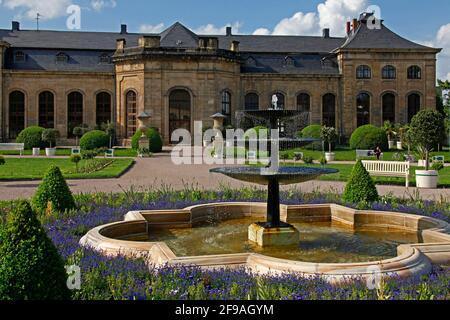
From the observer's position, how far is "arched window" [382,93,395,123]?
1751 inches

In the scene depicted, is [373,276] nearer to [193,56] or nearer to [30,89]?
[193,56]

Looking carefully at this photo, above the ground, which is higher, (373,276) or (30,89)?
(30,89)

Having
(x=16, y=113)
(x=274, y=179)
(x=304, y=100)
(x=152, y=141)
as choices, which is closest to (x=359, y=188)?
(x=274, y=179)

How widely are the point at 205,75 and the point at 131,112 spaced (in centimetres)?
663

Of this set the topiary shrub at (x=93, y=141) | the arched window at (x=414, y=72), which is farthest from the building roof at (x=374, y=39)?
the topiary shrub at (x=93, y=141)

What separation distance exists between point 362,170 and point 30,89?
118 ft

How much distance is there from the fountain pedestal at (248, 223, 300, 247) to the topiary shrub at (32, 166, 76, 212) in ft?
13.8

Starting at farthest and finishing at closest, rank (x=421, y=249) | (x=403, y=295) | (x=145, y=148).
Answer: (x=145, y=148) < (x=421, y=249) < (x=403, y=295)

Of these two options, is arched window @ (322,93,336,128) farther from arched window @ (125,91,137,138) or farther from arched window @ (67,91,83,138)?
arched window @ (67,91,83,138)

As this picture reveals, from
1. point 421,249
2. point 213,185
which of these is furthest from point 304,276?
point 213,185

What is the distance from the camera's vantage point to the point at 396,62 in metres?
43.6

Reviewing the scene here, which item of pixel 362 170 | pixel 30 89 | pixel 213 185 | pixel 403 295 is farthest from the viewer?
pixel 30 89

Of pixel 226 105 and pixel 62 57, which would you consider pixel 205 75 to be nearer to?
pixel 226 105
